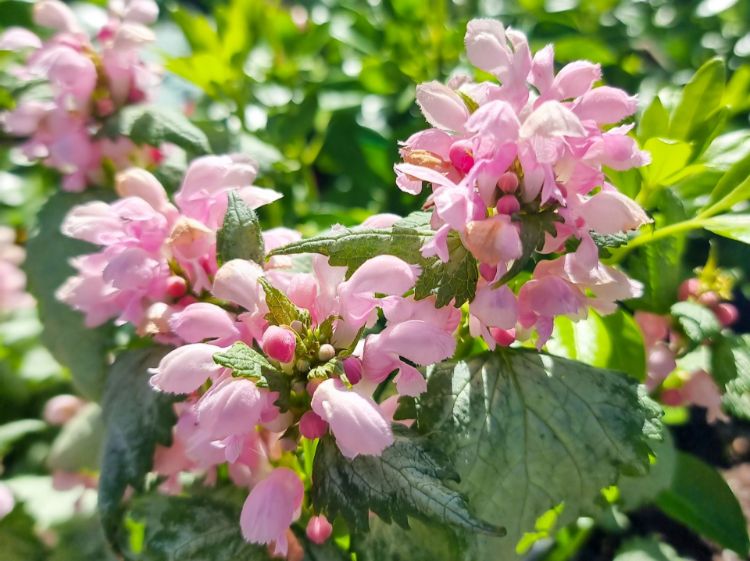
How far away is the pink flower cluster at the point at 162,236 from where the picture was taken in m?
0.55

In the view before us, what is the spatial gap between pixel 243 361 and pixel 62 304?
1.71 ft

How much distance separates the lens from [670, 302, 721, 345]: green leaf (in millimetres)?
612

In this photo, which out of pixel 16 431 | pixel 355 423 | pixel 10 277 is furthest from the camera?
pixel 10 277

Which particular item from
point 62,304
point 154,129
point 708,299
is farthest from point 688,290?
point 62,304

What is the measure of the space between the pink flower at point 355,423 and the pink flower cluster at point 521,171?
0.32 feet

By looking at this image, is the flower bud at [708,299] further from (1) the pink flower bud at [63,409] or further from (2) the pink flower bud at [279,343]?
(1) the pink flower bud at [63,409]

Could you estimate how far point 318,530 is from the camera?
56 cm

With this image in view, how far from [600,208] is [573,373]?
0.46 feet

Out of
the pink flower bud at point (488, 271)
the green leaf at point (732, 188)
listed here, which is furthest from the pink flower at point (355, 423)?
the green leaf at point (732, 188)

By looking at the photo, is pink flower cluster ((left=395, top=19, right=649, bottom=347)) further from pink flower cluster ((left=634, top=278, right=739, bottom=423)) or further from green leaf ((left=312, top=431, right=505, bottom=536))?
pink flower cluster ((left=634, top=278, right=739, bottom=423))

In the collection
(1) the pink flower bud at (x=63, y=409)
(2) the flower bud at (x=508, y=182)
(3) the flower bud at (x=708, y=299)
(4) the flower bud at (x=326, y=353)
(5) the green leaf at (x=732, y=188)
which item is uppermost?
(2) the flower bud at (x=508, y=182)

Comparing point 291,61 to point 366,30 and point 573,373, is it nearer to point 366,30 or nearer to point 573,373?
point 366,30

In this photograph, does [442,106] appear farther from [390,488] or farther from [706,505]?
[706,505]

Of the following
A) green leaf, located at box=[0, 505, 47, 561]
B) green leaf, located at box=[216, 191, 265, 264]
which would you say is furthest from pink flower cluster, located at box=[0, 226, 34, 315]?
green leaf, located at box=[216, 191, 265, 264]
